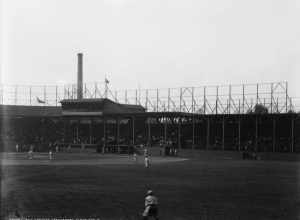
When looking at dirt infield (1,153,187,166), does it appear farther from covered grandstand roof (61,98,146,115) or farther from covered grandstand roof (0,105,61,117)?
covered grandstand roof (0,105,61,117)

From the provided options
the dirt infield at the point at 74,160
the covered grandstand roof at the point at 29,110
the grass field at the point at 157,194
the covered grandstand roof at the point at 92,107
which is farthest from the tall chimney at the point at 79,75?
the grass field at the point at 157,194

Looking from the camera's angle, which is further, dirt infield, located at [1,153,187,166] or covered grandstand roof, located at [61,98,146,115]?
covered grandstand roof, located at [61,98,146,115]

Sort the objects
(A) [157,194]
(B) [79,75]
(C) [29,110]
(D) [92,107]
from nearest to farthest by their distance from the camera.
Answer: (A) [157,194] → (D) [92,107] → (C) [29,110] → (B) [79,75]

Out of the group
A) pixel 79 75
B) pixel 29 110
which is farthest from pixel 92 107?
pixel 29 110

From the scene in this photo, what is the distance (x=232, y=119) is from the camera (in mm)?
65312

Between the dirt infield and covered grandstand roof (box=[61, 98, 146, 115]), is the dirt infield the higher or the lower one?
the lower one

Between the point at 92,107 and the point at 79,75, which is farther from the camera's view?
the point at 79,75

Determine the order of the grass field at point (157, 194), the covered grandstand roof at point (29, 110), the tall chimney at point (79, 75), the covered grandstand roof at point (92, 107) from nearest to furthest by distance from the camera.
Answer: the grass field at point (157, 194) → the covered grandstand roof at point (92, 107) → the covered grandstand roof at point (29, 110) → the tall chimney at point (79, 75)

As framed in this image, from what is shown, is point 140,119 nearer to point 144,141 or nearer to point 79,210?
point 144,141

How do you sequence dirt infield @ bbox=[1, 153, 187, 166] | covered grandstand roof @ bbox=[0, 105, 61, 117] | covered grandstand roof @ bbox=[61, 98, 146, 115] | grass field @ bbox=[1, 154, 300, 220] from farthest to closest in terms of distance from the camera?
covered grandstand roof @ bbox=[0, 105, 61, 117] < covered grandstand roof @ bbox=[61, 98, 146, 115] < dirt infield @ bbox=[1, 153, 187, 166] < grass field @ bbox=[1, 154, 300, 220]

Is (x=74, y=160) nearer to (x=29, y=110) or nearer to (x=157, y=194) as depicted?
(x=157, y=194)

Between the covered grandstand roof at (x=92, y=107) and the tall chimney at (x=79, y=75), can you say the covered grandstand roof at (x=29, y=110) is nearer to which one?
the covered grandstand roof at (x=92, y=107)

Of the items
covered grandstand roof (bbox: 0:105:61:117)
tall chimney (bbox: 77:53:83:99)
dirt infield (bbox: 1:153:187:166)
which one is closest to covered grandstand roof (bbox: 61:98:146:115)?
covered grandstand roof (bbox: 0:105:61:117)

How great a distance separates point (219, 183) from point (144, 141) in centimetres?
4888
